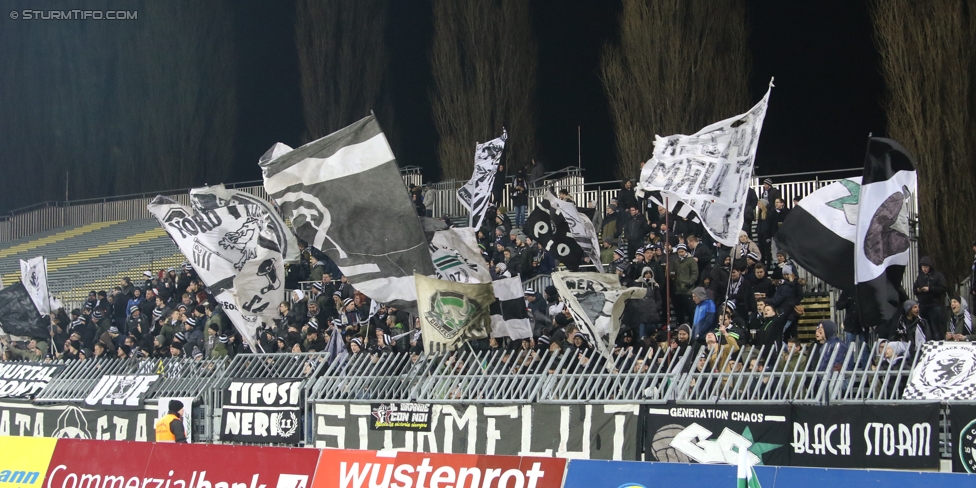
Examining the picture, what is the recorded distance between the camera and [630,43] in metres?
27.3

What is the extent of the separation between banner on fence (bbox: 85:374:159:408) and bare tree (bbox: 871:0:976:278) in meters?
11.8

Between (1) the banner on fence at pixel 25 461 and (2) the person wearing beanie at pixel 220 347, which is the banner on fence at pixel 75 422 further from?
(1) the banner on fence at pixel 25 461

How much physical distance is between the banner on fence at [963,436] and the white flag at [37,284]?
1762 centimetres

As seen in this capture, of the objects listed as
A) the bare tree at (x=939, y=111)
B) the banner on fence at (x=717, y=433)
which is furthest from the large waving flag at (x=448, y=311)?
the bare tree at (x=939, y=111)

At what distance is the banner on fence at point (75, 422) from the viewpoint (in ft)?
56.8

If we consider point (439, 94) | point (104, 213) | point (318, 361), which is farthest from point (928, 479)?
point (104, 213)

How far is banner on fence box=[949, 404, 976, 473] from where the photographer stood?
36.7 feet

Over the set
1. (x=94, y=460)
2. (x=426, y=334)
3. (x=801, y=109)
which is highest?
(x=801, y=109)


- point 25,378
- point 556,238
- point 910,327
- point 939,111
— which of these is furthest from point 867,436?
point 25,378

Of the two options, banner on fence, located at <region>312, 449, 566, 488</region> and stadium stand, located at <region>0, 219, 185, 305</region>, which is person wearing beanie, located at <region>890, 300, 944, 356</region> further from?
stadium stand, located at <region>0, 219, 185, 305</region>

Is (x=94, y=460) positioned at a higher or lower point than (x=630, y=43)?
lower

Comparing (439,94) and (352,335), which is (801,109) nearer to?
(439,94)

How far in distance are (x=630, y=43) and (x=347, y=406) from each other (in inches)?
563

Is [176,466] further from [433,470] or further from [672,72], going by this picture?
[672,72]
